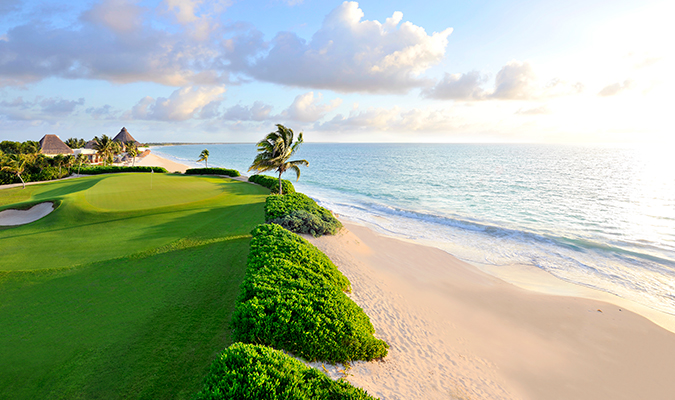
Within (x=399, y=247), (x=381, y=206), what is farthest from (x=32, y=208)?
(x=381, y=206)

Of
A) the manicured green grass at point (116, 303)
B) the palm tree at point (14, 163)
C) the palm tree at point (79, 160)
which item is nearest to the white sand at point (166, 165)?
the palm tree at point (79, 160)

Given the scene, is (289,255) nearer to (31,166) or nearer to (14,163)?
(14,163)

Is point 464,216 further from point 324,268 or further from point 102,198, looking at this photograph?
point 102,198

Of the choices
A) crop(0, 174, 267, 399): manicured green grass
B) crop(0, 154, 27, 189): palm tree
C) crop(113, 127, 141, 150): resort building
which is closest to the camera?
crop(0, 174, 267, 399): manicured green grass

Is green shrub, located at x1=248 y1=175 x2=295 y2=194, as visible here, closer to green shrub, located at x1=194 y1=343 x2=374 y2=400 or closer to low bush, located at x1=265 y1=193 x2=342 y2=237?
low bush, located at x1=265 y1=193 x2=342 y2=237

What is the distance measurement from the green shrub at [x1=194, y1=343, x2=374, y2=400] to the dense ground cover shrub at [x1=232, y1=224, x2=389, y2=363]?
109cm

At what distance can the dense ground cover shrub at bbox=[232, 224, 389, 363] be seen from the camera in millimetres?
6438

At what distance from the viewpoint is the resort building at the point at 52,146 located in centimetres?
5934

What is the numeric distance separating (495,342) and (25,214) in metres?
31.5

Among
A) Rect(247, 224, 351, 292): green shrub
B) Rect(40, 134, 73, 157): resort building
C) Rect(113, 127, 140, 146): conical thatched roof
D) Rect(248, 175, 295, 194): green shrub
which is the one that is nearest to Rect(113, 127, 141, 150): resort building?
Rect(113, 127, 140, 146): conical thatched roof

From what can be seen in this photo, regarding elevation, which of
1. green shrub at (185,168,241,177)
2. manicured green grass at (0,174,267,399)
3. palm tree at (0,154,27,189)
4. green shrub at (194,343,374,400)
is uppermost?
palm tree at (0,154,27,189)

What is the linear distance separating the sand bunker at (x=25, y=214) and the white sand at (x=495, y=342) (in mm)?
21981

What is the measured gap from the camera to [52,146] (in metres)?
60.5

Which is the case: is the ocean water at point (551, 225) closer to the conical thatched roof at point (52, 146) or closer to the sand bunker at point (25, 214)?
the sand bunker at point (25, 214)
